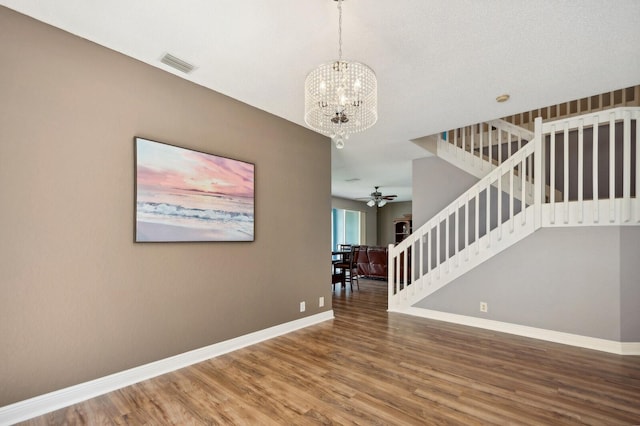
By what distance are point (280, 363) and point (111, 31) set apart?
9.92 ft

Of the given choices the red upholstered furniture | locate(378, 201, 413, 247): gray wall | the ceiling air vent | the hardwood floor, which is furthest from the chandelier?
locate(378, 201, 413, 247): gray wall

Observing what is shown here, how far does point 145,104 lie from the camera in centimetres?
256

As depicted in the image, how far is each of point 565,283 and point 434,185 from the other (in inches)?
93.8

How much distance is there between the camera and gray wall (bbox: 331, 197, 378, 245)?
11.1 m

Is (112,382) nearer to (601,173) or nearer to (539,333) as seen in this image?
(539,333)

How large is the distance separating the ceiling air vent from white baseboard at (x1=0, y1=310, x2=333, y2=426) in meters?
2.55

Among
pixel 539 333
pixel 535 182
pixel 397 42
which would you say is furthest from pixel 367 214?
pixel 397 42

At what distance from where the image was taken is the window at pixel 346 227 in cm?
1105

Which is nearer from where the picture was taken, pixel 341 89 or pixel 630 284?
pixel 341 89

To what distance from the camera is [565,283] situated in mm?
3445

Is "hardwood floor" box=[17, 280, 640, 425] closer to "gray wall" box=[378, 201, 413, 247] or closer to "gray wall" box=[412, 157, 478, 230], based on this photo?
"gray wall" box=[412, 157, 478, 230]

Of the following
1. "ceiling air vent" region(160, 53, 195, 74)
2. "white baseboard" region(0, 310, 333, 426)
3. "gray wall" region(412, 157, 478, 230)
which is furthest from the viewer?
"gray wall" region(412, 157, 478, 230)

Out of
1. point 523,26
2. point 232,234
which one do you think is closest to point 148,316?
point 232,234

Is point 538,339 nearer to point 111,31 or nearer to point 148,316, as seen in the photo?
point 148,316
